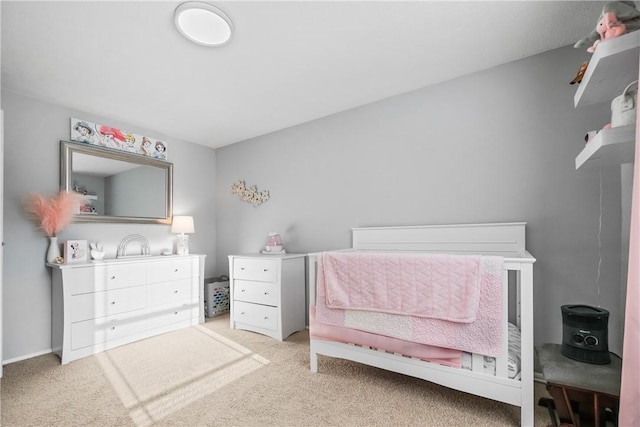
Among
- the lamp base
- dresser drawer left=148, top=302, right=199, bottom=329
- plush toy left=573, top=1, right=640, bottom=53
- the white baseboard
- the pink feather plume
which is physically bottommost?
the white baseboard

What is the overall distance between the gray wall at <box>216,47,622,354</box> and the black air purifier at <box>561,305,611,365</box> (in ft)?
1.47

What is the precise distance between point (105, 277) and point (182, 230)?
36.3 inches

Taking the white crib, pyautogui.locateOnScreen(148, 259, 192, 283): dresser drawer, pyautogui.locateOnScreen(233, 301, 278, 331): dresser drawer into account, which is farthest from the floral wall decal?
the white crib

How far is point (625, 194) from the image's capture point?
165cm

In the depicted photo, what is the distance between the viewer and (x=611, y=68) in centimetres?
119

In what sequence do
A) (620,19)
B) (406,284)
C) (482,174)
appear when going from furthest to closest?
(482,174) < (406,284) < (620,19)

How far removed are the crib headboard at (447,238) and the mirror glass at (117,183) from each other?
2.19m

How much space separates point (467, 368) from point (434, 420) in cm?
31

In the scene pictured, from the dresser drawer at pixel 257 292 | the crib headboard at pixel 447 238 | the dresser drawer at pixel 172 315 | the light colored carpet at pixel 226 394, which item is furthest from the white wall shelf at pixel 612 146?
the dresser drawer at pixel 172 315

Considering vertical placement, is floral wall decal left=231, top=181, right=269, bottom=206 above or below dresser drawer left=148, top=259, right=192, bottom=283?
above

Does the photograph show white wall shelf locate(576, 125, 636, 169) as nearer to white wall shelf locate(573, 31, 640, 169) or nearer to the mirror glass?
white wall shelf locate(573, 31, 640, 169)

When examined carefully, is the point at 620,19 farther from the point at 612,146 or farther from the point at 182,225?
the point at 182,225

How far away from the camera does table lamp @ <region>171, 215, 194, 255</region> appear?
3.32 metres

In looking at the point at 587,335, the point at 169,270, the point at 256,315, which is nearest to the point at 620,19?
the point at 587,335
